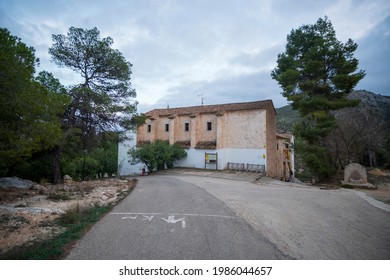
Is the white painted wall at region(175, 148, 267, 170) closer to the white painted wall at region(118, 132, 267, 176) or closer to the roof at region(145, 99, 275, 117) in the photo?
the white painted wall at region(118, 132, 267, 176)

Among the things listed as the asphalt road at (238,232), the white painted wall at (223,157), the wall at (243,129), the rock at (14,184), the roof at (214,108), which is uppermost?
the roof at (214,108)

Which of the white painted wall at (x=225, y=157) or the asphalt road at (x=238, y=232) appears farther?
the white painted wall at (x=225, y=157)

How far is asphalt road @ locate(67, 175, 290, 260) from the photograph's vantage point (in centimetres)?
383

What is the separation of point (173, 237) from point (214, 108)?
82.0ft

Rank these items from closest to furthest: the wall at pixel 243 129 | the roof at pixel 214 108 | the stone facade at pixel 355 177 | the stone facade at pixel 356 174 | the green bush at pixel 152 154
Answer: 1. the stone facade at pixel 355 177
2. the stone facade at pixel 356 174
3. the green bush at pixel 152 154
4. the wall at pixel 243 129
5. the roof at pixel 214 108

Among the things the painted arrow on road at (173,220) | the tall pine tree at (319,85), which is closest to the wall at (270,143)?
the tall pine tree at (319,85)

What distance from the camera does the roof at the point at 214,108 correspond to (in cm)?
2503

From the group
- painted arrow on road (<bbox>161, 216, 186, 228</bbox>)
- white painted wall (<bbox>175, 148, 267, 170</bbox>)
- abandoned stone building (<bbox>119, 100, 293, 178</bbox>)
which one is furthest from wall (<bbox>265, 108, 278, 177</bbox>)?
painted arrow on road (<bbox>161, 216, 186, 228</bbox>)

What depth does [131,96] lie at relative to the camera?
1603 cm

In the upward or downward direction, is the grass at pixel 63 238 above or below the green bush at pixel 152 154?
below

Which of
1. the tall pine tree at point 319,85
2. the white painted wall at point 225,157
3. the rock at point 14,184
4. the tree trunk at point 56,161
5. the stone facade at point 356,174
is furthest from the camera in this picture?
the white painted wall at point 225,157

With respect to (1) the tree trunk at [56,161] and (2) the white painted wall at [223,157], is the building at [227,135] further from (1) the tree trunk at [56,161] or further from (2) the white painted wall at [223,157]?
(1) the tree trunk at [56,161]

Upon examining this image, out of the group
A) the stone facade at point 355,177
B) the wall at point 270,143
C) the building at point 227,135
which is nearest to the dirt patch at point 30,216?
the stone facade at point 355,177

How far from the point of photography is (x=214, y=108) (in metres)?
28.4
